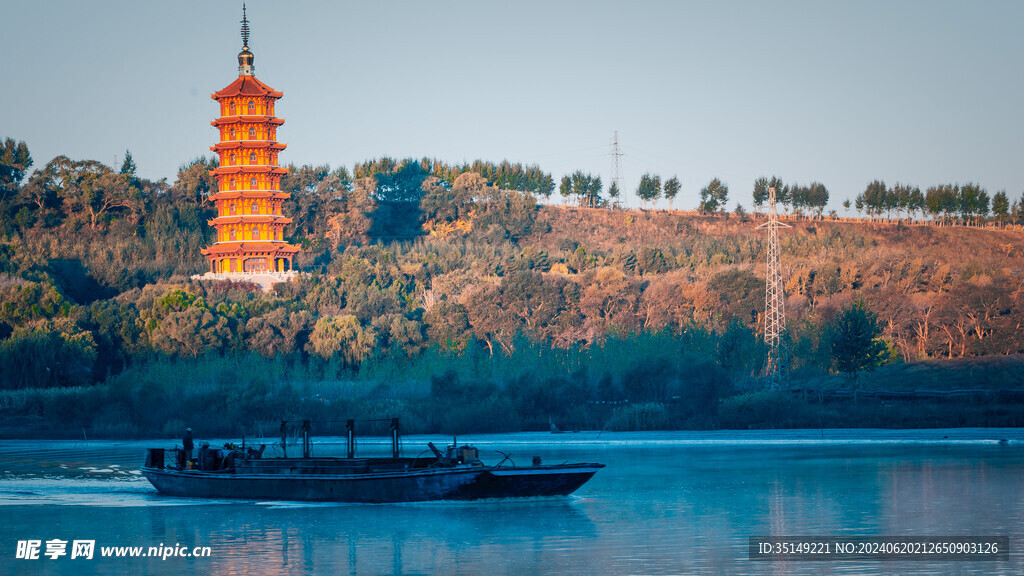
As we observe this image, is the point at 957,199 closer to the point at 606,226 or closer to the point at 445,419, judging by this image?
the point at 606,226

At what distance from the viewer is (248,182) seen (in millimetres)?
80312

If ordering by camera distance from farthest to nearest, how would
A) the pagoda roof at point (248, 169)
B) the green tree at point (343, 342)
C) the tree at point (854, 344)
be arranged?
the pagoda roof at point (248, 169) < the green tree at point (343, 342) < the tree at point (854, 344)

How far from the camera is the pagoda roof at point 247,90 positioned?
261 feet

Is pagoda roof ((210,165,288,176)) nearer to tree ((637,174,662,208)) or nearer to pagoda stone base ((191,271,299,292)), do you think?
pagoda stone base ((191,271,299,292))

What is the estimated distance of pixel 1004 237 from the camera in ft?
360

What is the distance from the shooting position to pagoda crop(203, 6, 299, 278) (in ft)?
262

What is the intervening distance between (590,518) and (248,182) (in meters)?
60.3

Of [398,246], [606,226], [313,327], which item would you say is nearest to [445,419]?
[313,327]

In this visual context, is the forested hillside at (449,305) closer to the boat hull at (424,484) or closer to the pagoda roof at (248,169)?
the pagoda roof at (248,169)

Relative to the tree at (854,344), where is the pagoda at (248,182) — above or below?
above

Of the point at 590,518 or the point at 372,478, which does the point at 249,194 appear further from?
the point at 590,518

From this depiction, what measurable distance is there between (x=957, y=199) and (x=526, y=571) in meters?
112

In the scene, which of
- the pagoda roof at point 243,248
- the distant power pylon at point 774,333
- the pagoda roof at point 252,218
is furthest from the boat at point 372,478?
the pagoda roof at point 252,218

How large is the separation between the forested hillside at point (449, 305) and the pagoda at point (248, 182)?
4.06 m
